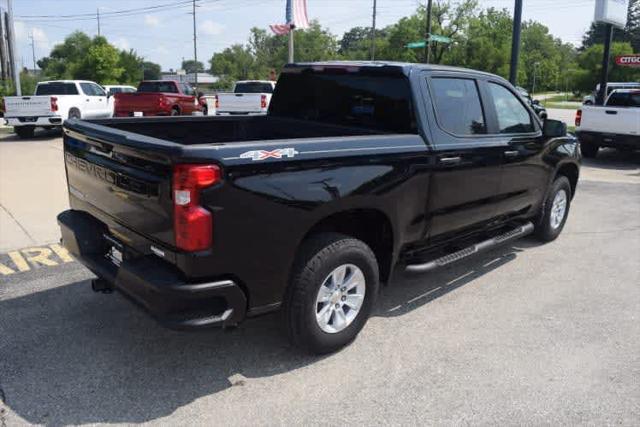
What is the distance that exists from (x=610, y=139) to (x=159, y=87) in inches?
611

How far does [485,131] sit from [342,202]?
6.29ft

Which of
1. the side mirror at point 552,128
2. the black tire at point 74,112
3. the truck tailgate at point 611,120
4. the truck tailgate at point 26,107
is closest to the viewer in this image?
the side mirror at point 552,128

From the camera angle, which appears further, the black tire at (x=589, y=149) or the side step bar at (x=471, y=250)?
the black tire at (x=589, y=149)

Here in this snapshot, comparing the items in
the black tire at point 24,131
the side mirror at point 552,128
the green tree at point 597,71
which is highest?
the green tree at point 597,71

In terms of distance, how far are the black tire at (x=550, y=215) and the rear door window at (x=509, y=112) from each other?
100cm

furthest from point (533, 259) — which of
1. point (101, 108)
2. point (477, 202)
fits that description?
point (101, 108)

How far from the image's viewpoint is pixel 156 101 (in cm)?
1894

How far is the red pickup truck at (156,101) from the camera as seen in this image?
1858 centimetres

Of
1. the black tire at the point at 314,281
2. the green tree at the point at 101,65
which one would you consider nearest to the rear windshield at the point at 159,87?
the black tire at the point at 314,281

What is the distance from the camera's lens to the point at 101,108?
18984 millimetres

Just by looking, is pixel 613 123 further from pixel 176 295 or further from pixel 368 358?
pixel 176 295

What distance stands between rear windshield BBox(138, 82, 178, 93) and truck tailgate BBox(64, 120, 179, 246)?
1779cm

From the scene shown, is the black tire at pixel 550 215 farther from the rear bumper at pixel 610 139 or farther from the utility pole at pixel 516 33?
the utility pole at pixel 516 33

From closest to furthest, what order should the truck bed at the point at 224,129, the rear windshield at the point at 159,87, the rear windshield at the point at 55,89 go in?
1. the truck bed at the point at 224,129
2. the rear windshield at the point at 55,89
3. the rear windshield at the point at 159,87
